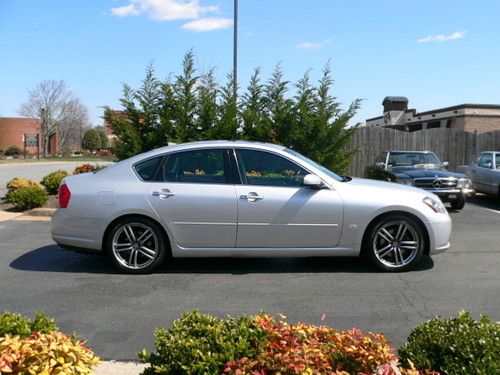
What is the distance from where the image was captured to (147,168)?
6.63 m

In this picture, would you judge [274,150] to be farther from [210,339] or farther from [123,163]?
[210,339]

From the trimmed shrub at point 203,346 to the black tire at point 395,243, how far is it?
374 cm

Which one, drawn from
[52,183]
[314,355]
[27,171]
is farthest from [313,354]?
[27,171]

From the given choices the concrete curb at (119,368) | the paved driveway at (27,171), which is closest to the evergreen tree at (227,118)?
the concrete curb at (119,368)

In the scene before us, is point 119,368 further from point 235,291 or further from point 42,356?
point 235,291

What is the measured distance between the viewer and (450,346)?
9.04 ft

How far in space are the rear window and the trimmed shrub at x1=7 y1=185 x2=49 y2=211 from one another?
6.16 m

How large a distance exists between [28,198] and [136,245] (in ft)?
21.0

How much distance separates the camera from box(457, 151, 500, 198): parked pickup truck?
46.6 feet

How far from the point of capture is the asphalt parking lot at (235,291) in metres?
4.86

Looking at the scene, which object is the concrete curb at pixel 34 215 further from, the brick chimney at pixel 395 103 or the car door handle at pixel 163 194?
the brick chimney at pixel 395 103

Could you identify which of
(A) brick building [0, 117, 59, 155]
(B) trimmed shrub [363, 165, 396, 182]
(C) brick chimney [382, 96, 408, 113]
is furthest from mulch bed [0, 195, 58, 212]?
(A) brick building [0, 117, 59, 155]

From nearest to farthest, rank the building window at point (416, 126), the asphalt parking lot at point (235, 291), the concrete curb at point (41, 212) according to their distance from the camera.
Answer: the asphalt parking lot at point (235, 291) < the concrete curb at point (41, 212) < the building window at point (416, 126)

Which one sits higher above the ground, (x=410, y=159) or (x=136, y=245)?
(x=410, y=159)
